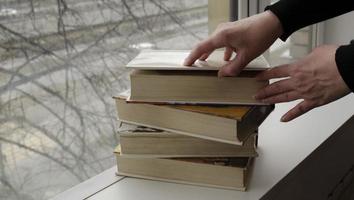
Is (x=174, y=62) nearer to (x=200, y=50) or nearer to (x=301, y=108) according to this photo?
(x=200, y=50)

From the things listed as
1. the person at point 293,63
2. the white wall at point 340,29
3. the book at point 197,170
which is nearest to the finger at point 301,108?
the person at point 293,63

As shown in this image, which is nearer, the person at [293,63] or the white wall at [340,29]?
the person at [293,63]

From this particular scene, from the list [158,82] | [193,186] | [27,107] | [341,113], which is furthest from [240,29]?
[341,113]

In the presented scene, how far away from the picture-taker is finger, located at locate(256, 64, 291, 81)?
742mm

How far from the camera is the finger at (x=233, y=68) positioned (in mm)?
729

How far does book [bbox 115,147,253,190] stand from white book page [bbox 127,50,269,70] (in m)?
0.16

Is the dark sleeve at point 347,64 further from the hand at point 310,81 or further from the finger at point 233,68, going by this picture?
the finger at point 233,68

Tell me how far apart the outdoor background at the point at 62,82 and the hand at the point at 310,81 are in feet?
1.18

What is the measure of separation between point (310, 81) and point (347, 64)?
0.22 feet

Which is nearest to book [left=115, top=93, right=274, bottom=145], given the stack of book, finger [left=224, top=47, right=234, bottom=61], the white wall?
the stack of book

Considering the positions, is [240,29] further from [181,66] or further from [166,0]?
[166,0]

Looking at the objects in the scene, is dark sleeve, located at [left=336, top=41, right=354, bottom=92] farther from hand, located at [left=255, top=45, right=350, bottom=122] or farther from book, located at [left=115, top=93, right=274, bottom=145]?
book, located at [left=115, top=93, right=274, bottom=145]

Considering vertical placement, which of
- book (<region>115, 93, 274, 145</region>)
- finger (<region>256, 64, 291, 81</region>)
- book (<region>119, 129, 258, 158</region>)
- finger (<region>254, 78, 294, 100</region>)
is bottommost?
book (<region>119, 129, 258, 158</region>)

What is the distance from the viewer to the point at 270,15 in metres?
0.80
